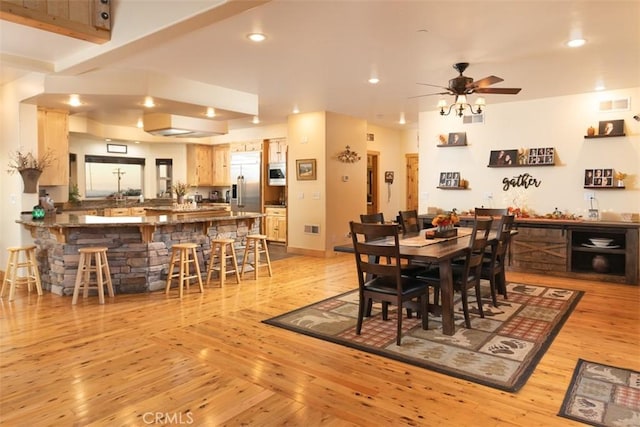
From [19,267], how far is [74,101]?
6.99 feet

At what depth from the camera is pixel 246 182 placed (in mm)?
9375

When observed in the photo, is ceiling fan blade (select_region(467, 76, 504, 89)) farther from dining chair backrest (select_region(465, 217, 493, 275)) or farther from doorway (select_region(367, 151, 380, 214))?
doorway (select_region(367, 151, 380, 214))

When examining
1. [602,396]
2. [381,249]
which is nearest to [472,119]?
[381,249]

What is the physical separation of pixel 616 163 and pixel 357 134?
4.29m

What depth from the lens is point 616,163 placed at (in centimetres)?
602

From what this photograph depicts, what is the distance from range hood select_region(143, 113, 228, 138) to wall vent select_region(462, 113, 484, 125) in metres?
4.16

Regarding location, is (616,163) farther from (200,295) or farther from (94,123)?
(94,123)

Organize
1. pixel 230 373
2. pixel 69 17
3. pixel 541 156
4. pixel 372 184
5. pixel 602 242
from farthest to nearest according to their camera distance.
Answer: pixel 372 184 < pixel 541 156 < pixel 602 242 < pixel 69 17 < pixel 230 373

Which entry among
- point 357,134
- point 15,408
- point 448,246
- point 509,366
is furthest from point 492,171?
point 15,408

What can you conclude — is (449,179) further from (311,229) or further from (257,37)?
(257,37)

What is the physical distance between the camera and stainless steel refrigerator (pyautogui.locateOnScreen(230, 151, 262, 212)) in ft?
30.3

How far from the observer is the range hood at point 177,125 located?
6117 millimetres

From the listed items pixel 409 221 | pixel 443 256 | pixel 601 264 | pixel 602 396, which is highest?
pixel 409 221

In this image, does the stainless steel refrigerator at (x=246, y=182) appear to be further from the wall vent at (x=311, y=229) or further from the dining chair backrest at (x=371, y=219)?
the dining chair backrest at (x=371, y=219)
